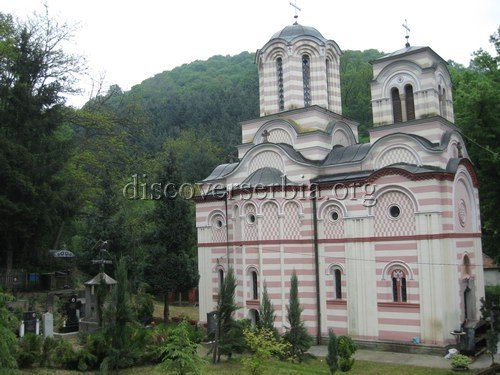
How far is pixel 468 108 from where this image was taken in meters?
20.0

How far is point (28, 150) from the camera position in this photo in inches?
865

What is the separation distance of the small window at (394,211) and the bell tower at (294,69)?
19.6 feet

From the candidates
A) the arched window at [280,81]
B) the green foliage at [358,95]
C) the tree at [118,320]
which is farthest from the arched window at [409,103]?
the green foliage at [358,95]

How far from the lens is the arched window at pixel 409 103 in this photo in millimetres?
18250

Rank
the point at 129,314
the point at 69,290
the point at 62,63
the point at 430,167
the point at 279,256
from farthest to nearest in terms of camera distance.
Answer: the point at 62,63
the point at 69,290
the point at 279,256
the point at 430,167
the point at 129,314

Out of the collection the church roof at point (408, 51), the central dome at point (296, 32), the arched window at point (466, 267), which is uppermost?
the central dome at point (296, 32)

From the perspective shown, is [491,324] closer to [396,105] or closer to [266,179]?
[396,105]

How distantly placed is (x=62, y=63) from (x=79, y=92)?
6.36 feet

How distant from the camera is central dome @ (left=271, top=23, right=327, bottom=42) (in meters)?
21.1

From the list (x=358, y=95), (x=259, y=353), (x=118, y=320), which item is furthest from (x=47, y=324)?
(x=358, y=95)

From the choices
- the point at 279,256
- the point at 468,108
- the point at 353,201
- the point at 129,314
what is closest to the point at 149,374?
the point at 129,314

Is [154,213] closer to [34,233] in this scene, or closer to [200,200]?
[200,200]

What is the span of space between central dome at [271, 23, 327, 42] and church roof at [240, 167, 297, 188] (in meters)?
5.74

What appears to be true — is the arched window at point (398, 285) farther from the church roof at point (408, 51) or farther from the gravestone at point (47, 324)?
the gravestone at point (47, 324)
